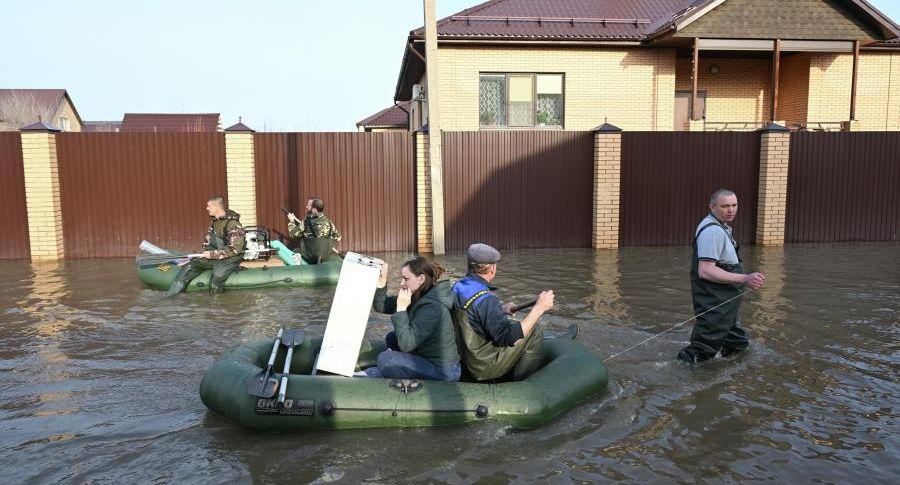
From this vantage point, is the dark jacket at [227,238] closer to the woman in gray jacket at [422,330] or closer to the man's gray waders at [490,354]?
the woman in gray jacket at [422,330]

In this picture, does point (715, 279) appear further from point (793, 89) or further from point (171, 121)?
point (171, 121)

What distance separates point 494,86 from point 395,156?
4827 millimetres

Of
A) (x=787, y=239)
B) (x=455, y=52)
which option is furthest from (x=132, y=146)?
(x=787, y=239)

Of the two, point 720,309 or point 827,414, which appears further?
point 720,309

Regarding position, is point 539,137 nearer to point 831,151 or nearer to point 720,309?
point 831,151

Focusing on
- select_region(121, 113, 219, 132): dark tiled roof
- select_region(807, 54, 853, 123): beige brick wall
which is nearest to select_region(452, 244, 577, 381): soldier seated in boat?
select_region(807, 54, 853, 123): beige brick wall

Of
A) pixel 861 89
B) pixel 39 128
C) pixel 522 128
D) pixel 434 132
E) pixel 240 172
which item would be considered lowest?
pixel 240 172

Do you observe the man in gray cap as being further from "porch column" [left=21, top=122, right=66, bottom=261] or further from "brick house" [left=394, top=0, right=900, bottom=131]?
"brick house" [left=394, top=0, right=900, bottom=131]

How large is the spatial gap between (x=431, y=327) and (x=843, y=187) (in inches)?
528

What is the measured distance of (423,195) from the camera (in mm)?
13812

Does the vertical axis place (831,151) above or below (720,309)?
above

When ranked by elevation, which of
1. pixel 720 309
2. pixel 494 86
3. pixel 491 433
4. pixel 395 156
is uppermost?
pixel 494 86

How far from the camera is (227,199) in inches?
531

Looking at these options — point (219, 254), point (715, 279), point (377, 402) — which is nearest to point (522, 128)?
point (219, 254)
